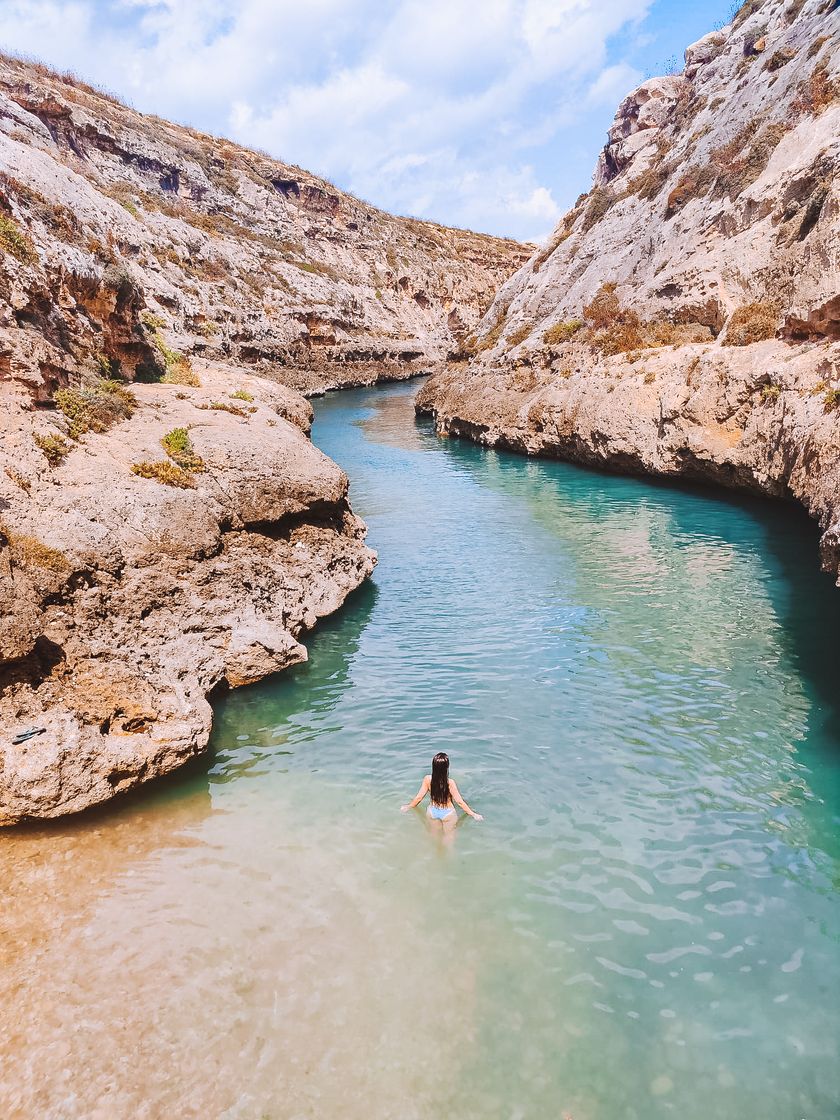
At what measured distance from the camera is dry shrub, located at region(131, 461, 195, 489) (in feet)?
47.4

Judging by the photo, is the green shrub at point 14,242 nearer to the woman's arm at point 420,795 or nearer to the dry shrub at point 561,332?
the woman's arm at point 420,795

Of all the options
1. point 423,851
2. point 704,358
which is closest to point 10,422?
point 423,851

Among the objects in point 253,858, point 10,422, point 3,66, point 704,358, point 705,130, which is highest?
point 3,66

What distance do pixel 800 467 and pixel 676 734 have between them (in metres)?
11.9

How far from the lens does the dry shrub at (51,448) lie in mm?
12945

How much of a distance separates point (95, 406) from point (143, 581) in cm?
568

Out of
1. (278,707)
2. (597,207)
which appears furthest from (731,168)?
(278,707)

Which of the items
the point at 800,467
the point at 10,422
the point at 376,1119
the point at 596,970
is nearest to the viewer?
the point at 376,1119

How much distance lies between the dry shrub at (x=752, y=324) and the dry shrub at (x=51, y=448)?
88.4 feet

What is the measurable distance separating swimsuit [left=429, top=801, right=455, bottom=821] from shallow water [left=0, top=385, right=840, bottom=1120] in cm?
37

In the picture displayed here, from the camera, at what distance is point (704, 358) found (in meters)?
29.6

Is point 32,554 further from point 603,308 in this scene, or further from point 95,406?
point 603,308

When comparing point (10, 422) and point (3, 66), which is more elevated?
A: point (3, 66)

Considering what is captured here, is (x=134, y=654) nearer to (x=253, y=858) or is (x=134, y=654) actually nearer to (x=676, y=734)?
(x=253, y=858)
